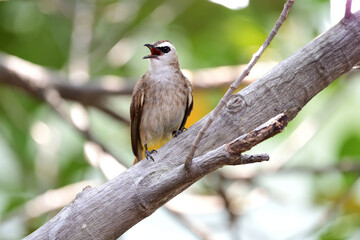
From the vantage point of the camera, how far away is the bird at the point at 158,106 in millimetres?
3898

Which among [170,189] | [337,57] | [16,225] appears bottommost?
[170,189]

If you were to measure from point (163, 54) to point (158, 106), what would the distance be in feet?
1.59

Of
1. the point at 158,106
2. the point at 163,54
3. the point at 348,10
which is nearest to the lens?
the point at 348,10

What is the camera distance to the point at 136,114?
397cm

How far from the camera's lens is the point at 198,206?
4.86 meters

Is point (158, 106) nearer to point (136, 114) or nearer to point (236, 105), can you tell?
point (136, 114)

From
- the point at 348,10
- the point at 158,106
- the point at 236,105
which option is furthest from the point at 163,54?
the point at 348,10

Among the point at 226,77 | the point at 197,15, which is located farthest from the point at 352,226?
the point at 197,15

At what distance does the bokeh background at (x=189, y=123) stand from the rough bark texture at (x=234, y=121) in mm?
1831

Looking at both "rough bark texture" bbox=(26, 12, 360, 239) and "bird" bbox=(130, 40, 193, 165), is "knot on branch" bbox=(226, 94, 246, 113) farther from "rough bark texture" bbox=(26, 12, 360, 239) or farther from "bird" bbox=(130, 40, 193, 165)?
"bird" bbox=(130, 40, 193, 165)

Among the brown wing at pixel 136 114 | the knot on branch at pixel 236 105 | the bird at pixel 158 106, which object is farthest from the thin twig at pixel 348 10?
the brown wing at pixel 136 114

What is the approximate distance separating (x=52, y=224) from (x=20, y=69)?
2.80 meters

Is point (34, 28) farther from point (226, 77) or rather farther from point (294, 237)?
point (294, 237)

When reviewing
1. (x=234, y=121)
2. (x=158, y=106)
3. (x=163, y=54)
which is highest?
(x=163, y=54)
